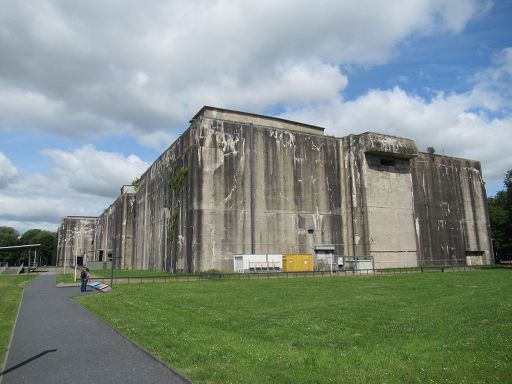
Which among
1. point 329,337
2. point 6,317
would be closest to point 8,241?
point 6,317

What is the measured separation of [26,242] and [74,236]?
34.8 metres

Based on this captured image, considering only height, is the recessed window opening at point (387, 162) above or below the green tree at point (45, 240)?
above

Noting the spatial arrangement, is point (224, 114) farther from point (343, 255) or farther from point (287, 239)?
point (343, 255)

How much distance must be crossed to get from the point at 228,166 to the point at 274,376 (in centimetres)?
3507

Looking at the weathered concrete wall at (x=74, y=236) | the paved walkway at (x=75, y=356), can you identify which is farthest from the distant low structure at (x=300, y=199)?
the weathered concrete wall at (x=74, y=236)

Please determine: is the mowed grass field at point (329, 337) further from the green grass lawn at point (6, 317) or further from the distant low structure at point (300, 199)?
the distant low structure at point (300, 199)

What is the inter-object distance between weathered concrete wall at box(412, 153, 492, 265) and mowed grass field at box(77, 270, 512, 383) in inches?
1402

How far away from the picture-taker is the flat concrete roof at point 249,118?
1858 inches

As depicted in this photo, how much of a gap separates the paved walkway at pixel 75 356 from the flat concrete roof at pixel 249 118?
35.8m

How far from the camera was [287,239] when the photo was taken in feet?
140

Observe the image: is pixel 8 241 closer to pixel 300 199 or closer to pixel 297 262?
pixel 300 199

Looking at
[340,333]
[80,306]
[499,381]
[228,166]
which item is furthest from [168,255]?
[499,381]

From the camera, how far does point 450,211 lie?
5459cm

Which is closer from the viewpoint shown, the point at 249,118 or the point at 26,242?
the point at 249,118
